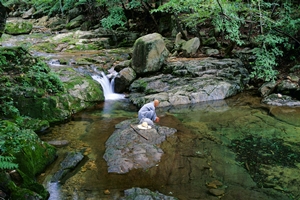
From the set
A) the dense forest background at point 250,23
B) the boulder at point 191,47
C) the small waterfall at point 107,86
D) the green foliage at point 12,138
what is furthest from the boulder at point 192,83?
the green foliage at point 12,138

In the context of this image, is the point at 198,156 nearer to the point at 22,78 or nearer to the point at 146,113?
the point at 146,113

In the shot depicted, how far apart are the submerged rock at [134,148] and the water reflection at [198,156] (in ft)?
0.65

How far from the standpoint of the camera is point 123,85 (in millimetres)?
14375

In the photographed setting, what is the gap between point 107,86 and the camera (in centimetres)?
1453

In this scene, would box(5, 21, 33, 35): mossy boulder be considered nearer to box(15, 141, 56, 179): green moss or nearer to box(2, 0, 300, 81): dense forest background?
box(2, 0, 300, 81): dense forest background

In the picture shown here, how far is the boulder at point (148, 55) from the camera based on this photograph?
1446 cm

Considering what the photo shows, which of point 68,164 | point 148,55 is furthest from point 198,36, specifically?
point 68,164

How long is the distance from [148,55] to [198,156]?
335 inches

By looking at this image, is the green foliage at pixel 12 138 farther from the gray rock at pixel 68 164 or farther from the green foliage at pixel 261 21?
the green foliage at pixel 261 21

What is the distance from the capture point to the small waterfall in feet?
45.6

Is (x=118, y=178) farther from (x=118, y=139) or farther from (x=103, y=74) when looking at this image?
(x=103, y=74)

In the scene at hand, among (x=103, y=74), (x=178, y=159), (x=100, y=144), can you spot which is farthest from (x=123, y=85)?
(x=178, y=159)

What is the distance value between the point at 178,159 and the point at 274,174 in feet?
7.82

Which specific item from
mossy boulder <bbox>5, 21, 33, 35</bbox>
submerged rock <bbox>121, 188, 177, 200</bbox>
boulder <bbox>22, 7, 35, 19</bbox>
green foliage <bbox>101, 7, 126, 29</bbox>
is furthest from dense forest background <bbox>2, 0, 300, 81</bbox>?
boulder <bbox>22, 7, 35, 19</bbox>
